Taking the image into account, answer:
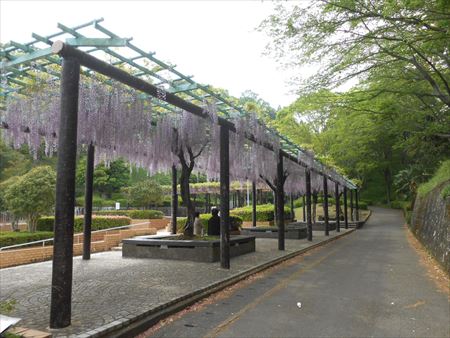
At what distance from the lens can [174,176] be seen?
13.9 metres

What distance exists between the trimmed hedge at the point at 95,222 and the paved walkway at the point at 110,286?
6.19m

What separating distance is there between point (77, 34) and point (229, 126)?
197 inches

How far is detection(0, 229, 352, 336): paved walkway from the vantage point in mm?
4770

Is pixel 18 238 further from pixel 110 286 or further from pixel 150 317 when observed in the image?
pixel 150 317

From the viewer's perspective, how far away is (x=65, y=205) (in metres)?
4.70

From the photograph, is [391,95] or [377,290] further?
[391,95]

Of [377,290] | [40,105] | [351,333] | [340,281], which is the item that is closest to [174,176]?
[40,105]

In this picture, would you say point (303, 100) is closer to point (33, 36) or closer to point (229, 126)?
point (229, 126)

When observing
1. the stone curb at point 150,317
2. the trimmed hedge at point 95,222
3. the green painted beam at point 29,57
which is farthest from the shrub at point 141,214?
the green painted beam at point 29,57

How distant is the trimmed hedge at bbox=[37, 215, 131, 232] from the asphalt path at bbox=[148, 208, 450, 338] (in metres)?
10.4

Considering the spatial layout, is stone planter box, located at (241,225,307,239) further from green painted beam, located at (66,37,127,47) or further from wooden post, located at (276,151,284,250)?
green painted beam, located at (66,37,127,47)

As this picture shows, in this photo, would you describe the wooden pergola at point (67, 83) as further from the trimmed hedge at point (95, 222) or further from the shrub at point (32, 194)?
the trimmed hedge at point (95, 222)

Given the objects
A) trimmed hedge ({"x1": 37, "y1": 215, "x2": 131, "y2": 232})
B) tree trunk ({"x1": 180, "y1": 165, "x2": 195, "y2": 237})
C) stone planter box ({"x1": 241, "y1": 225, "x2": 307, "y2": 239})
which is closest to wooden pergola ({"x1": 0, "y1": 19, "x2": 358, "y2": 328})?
tree trunk ({"x1": 180, "y1": 165, "x2": 195, "y2": 237})

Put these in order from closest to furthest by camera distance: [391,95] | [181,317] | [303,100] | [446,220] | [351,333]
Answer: [351,333]
[181,317]
[446,220]
[303,100]
[391,95]
